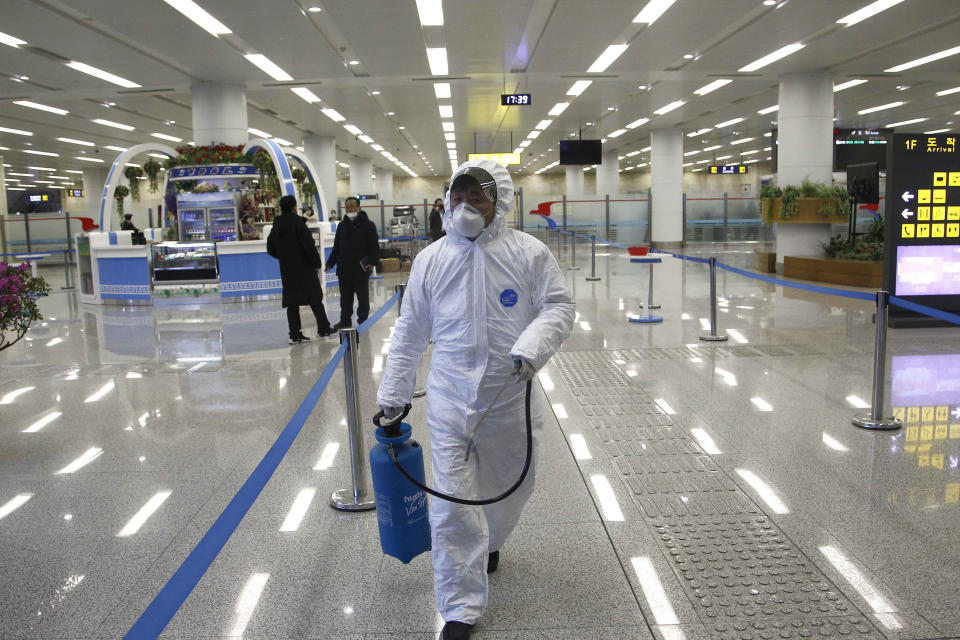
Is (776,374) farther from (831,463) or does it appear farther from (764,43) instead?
(764,43)

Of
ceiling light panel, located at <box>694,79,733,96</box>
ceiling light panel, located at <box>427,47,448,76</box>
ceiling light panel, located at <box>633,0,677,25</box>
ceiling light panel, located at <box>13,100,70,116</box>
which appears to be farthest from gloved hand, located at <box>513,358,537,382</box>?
ceiling light panel, located at <box>13,100,70,116</box>

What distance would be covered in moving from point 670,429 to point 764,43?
10.4 m

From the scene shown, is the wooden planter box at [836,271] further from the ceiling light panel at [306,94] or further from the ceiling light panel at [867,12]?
the ceiling light panel at [306,94]

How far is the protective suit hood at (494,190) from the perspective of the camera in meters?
2.75

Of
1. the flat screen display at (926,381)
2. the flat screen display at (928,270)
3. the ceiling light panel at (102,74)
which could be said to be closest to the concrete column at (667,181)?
the ceiling light panel at (102,74)

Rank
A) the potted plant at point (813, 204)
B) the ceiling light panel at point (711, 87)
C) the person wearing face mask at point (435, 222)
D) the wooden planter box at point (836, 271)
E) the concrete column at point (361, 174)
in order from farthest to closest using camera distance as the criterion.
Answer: the concrete column at point (361, 174)
the ceiling light panel at point (711, 87)
the person wearing face mask at point (435, 222)
the potted plant at point (813, 204)
the wooden planter box at point (836, 271)

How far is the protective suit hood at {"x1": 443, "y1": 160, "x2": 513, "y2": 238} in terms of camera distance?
9.04 feet

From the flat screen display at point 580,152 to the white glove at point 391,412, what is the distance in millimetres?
21264

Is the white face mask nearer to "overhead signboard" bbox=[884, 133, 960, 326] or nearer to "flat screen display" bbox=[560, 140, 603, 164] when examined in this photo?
"overhead signboard" bbox=[884, 133, 960, 326]

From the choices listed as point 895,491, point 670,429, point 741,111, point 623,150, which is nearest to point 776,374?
point 670,429

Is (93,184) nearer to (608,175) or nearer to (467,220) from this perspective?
(608,175)

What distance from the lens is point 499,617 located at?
8.92ft

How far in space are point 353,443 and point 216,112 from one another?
43.3ft

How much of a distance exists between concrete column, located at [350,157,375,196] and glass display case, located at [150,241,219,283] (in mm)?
20795
